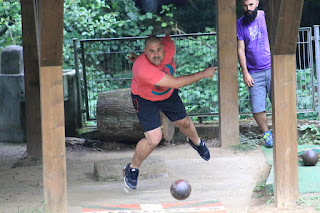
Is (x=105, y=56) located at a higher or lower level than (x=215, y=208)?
higher

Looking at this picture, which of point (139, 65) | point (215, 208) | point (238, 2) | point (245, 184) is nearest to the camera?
point (215, 208)

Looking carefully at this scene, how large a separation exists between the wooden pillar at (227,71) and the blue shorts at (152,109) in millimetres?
2369

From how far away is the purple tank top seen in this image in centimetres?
859

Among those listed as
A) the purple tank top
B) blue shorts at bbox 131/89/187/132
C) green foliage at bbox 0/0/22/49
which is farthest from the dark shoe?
green foliage at bbox 0/0/22/49

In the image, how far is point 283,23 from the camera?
5.22 metres

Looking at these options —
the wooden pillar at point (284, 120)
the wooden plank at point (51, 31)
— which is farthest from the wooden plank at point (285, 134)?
the wooden plank at point (51, 31)

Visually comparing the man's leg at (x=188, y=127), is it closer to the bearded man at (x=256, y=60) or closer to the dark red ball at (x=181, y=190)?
the dark red ball at (x=181, y=190)

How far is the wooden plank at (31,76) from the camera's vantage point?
28.4 feet

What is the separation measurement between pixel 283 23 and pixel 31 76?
4713 mm

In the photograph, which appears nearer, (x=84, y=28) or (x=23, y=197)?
(x=23, y=197)

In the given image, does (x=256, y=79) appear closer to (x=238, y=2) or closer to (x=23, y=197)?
(x=23, y=197)

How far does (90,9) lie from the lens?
1575cm

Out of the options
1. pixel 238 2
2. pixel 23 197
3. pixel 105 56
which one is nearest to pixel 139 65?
pixel 23 197

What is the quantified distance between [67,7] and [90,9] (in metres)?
0.84
